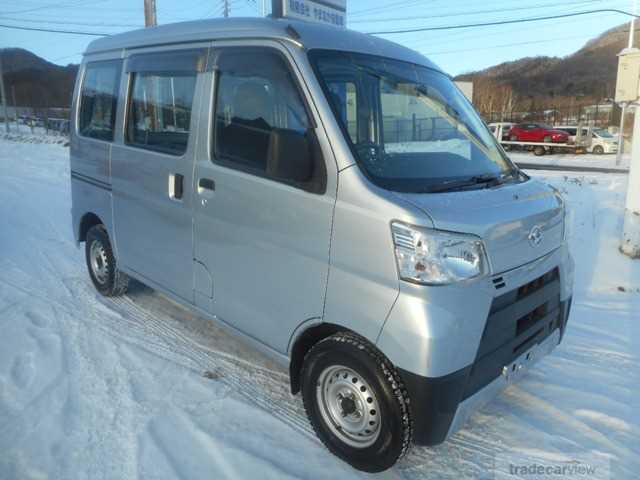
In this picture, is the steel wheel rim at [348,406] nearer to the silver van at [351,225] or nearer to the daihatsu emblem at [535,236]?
the silver van at [351,225]

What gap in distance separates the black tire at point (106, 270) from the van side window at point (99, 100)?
943 mm

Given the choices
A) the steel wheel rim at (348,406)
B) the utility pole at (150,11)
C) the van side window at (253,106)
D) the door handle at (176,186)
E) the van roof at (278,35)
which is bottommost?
the steel wheel rim at (348,406)

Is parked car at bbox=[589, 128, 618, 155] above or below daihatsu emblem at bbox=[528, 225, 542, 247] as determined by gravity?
above

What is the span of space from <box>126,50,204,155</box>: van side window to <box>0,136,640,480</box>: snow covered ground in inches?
62.9


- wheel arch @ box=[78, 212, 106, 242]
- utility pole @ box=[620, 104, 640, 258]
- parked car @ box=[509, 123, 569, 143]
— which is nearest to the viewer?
wheel arch @ box=[78, 212, 106, 242]

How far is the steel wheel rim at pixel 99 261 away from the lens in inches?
188

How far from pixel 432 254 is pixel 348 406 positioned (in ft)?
3.34

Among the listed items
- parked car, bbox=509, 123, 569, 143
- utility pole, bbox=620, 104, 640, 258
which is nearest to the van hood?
utility pole, bbox=620, 104, 640, 258

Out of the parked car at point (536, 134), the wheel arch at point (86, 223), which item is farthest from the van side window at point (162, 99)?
the parked car at point (536, 134)

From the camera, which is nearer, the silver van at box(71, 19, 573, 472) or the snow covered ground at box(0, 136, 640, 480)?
the silver van at box(71, 19, 573, 472)

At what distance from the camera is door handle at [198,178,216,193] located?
3172 mm

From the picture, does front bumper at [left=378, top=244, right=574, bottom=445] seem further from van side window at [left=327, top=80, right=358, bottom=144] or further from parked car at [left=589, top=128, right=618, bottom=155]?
parked car at [left=589, top=128, right=618, bottom=155]

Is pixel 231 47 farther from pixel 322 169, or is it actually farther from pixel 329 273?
pixel 329 273

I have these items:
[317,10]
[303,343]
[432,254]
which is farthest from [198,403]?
[317,10]
